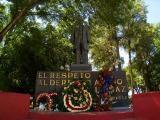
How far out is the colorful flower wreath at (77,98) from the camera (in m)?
13.7

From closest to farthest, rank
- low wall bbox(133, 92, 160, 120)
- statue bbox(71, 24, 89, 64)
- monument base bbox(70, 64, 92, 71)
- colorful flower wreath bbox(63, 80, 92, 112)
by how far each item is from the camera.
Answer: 1. low wall bbox(133, 92, 160, 120)
2. colorful flower wreath bbox(63, 80, 92, 112)
3. monument base bbox(70, 64, 92, 71)
4. statue bbox(71, 24, 89, 64)

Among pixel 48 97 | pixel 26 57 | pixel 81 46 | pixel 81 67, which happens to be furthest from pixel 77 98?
pixel 26 57

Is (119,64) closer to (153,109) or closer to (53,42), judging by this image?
(53,42)

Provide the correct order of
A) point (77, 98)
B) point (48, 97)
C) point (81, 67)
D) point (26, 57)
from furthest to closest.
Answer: point (26, 57)
point (81, 67)
point (48, 97)
point (77, 98)

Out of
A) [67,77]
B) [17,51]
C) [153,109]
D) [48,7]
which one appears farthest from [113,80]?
[17,51]

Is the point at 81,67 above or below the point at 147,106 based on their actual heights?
above

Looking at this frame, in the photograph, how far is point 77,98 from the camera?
13.8 metres

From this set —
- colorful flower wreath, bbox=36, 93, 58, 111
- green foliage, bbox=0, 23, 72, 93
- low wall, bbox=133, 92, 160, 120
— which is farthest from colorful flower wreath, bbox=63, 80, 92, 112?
green foliage, bbox=0, 23, 72, 93

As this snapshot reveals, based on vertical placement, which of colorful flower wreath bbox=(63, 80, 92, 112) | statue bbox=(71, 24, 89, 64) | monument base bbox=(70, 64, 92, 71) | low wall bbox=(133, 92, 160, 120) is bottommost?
low wall bbox=(133, 92, 160, 120)

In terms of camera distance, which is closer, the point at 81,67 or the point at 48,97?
the point at 48,97

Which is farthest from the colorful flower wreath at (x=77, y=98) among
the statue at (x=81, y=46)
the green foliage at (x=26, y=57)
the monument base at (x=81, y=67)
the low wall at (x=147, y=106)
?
the green foliage at (x=26, y=57)

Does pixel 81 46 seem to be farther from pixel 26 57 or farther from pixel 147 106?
pixel 147 106

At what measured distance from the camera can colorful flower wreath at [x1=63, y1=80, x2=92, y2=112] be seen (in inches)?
541

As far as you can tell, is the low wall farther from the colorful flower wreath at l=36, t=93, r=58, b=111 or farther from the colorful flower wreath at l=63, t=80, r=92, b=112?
the colorful flower wreath at l=36, t=93, r=58, b=111
